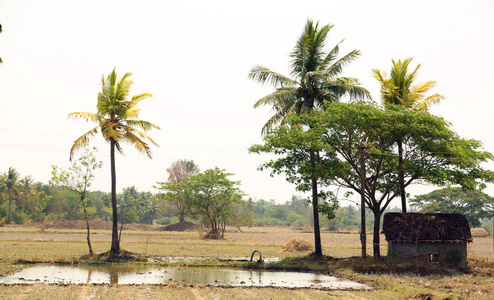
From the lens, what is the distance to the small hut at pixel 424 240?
83.3ft

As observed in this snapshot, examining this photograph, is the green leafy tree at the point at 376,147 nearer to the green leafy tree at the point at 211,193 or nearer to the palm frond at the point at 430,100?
the palm frond at the point at 430,100

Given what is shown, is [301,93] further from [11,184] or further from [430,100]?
[11,184]

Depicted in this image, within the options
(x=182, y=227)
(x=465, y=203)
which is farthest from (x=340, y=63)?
Result: (x=465, y=203)

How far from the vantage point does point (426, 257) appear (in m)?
25.4

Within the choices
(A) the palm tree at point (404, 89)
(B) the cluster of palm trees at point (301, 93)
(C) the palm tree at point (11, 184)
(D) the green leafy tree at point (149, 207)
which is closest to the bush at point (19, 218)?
(C) the palm tree at point (11, 184)

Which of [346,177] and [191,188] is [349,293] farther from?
[191,188]

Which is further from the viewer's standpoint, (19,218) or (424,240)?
(19,218)

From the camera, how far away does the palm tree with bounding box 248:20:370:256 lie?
30406 mm

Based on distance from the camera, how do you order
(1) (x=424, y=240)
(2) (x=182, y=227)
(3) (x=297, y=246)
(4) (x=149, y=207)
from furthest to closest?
(4) (x=149, y=207), (2) (x=182, y=227), (3) (x=297, y=246), (1) (x=424, y=240)

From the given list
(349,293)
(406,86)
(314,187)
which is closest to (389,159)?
(314,187)

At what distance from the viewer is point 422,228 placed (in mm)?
25891

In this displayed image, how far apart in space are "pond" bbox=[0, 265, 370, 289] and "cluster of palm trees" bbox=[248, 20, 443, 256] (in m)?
8.01

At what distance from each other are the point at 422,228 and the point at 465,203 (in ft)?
257

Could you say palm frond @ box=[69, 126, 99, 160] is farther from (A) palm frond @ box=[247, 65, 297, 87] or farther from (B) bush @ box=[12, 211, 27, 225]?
(B) bush @ box=[12, 211, 27, 225]
